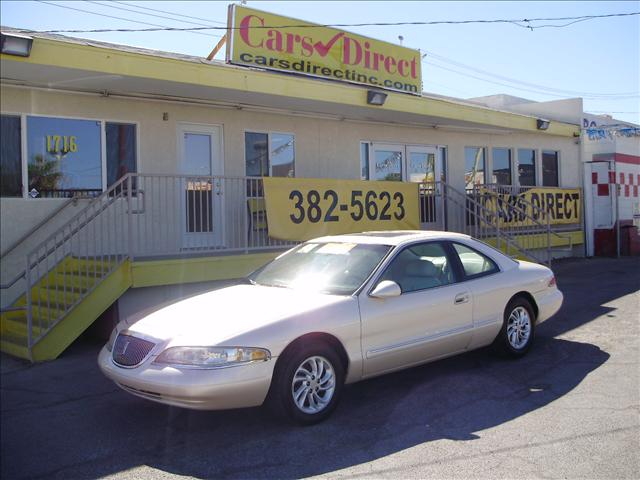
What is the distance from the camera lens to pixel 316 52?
10.9 m

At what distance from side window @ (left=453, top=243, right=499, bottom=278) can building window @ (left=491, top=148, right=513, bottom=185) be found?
9.36 m

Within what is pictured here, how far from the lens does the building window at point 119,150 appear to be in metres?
9.52

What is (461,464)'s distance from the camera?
414 cm

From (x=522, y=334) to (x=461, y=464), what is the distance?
2944 millimetres

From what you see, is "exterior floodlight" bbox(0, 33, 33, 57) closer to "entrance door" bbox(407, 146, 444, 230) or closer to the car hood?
the car hood

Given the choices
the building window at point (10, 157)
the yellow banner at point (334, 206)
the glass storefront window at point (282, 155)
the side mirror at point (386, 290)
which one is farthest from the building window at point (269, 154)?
the side mirror at point (386, 290)

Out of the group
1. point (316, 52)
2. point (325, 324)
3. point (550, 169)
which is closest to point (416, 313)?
point (325, 324)

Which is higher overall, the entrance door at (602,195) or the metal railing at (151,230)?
the entrance door at (602,195)

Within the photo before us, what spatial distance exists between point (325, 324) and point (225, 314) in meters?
0.78

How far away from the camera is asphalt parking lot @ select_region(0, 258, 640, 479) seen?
4.16m

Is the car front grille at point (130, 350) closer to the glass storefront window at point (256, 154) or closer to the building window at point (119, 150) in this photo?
the building window at point (119, 150)

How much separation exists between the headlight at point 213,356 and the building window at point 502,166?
12.1 m

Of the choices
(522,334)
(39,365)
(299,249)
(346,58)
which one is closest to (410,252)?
(299,249)

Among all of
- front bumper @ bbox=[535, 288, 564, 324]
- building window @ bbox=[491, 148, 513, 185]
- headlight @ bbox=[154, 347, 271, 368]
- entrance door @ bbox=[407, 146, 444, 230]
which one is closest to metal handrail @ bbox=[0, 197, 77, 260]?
headlight @ bbox=[154, 347, 271, 368]
